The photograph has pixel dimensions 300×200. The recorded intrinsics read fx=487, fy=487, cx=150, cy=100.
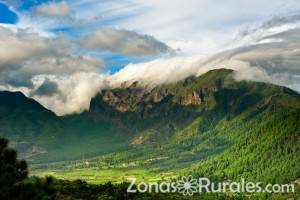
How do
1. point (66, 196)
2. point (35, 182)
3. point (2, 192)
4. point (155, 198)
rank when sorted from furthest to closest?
1. point (155, 198)
2. point (66, 196)
3. point (35, 182)
4. point (2, 192)

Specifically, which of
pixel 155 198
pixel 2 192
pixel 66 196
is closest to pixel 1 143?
pixel 2 192

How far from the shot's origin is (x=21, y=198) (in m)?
51.2

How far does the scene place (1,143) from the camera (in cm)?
5275

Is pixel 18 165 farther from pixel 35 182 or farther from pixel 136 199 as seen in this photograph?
pixel 136 199

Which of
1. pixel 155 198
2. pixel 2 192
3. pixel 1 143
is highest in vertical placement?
pixel 1 143

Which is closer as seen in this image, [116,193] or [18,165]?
[18,165]

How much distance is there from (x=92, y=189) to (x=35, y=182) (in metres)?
134

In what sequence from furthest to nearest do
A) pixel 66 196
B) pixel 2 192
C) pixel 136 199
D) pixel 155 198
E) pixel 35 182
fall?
pixel 155 198 → pixel 136 199 → pixel 66 196 → pixel 35 182 → pixel 2 192

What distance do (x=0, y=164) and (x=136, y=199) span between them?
12577 cm

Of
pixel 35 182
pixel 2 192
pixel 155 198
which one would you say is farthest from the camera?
pixel 155 198

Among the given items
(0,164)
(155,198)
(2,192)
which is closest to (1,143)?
(0,164)

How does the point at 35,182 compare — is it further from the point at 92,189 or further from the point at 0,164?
the point at 92,189

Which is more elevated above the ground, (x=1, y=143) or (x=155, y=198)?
(x=1, y=143)

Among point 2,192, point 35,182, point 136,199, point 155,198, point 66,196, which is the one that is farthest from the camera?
point 155,198
